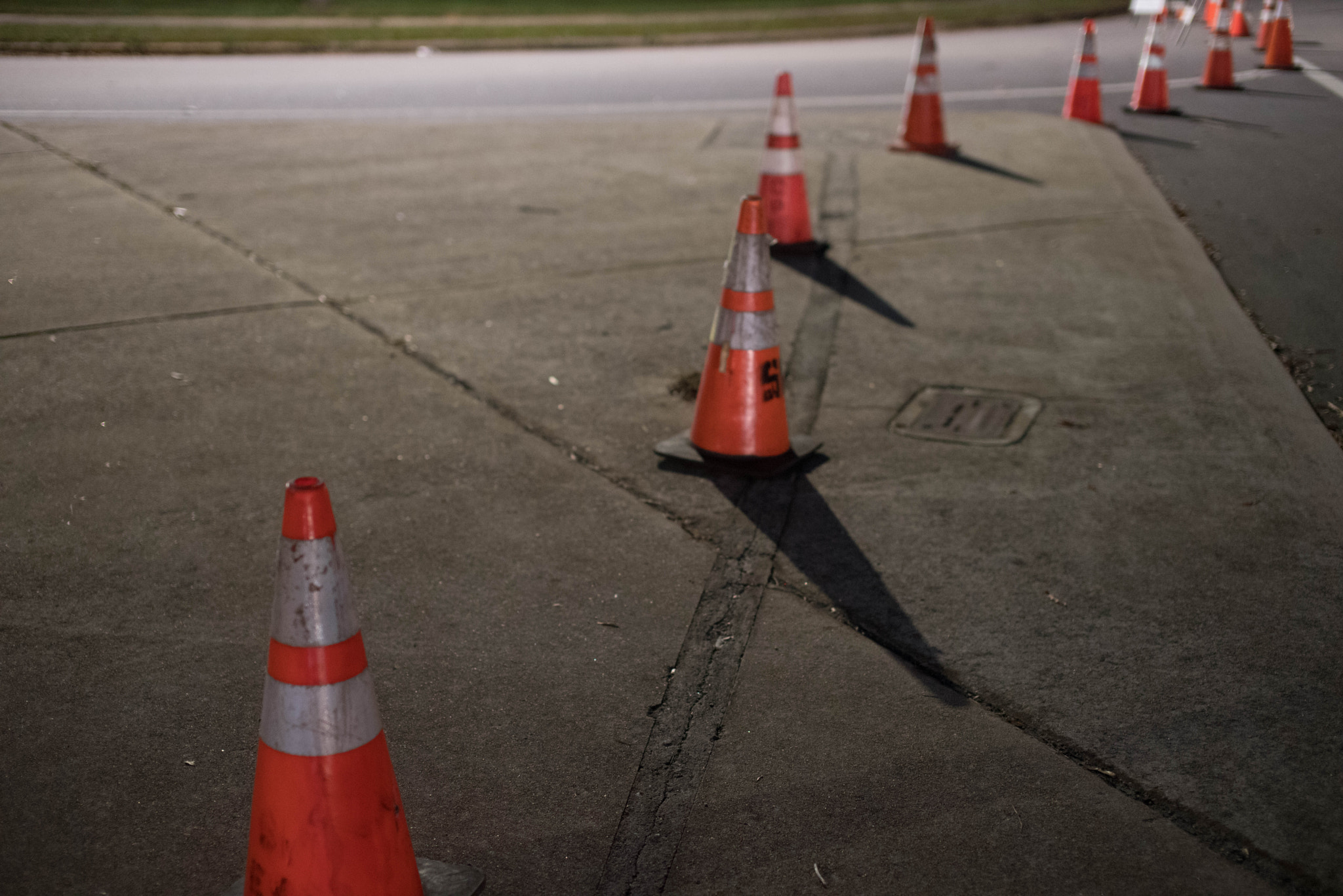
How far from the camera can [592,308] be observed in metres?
5.98

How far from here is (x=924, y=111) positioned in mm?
9266

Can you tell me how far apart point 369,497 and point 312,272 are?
2.63m

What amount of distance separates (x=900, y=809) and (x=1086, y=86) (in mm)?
9245

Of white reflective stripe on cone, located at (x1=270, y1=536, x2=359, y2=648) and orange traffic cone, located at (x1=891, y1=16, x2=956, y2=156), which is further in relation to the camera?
Answer: orange traffic cone, located at (x1=891, y1=16, x2=956, y2=156)

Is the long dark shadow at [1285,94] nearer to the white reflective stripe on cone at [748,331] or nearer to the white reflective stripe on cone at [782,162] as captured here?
the white reflective stripe on cone at [782,162]

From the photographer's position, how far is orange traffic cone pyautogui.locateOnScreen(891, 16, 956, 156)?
9188 mm

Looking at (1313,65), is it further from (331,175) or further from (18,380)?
(18,380)

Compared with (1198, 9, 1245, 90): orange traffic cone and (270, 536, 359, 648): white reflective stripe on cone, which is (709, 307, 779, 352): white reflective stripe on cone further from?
(1198, 9, 1245, 90): orange traffic cone

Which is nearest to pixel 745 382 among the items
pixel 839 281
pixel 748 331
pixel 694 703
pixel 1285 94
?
pixel 748 331

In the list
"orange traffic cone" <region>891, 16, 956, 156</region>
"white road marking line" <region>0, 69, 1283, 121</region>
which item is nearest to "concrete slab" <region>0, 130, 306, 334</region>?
"white road marking line" <region>0, 69, 1283, 121</region>

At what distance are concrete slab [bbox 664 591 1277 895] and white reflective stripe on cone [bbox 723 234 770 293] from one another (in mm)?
1652

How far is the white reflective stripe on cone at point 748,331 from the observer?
4.38m

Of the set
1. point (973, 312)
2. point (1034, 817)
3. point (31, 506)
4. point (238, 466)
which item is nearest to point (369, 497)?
point (238, 466)

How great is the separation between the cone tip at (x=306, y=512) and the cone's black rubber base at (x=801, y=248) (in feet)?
16.4
